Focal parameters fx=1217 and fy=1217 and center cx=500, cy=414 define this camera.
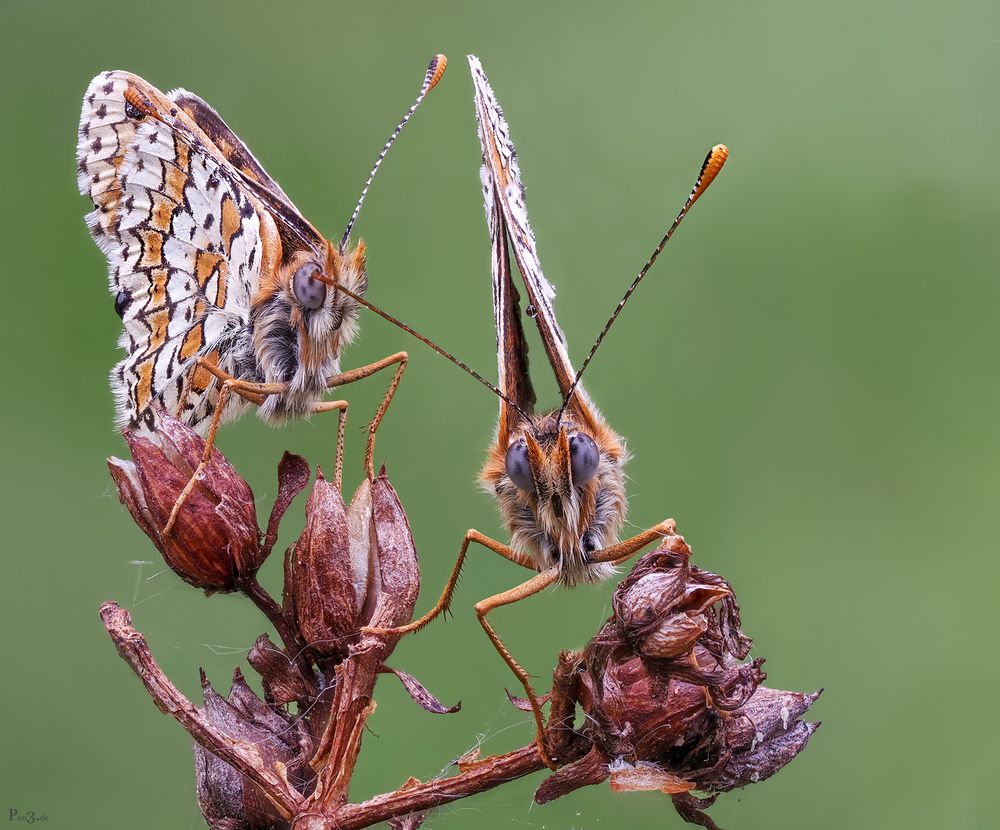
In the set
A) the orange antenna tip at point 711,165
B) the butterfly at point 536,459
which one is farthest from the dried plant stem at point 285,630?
the orange antenna tip at point 711,165

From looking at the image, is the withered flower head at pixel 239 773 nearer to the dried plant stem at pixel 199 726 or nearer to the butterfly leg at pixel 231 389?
the dried plant stem at pixel 199 726

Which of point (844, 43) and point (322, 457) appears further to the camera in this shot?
point (844, 43)

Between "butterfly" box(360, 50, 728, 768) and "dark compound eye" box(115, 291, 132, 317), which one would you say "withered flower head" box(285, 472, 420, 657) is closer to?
"butterfly" box(360, 50, 728, 768)

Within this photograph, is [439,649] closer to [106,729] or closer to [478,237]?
[106,729]

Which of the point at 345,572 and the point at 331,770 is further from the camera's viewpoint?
the point at 345,572

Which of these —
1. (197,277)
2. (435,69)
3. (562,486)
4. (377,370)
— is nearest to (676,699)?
(562,486)

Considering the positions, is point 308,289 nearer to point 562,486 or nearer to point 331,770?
point 562,486

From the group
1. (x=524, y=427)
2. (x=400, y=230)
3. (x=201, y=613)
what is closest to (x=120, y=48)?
(x=400, y=230)
